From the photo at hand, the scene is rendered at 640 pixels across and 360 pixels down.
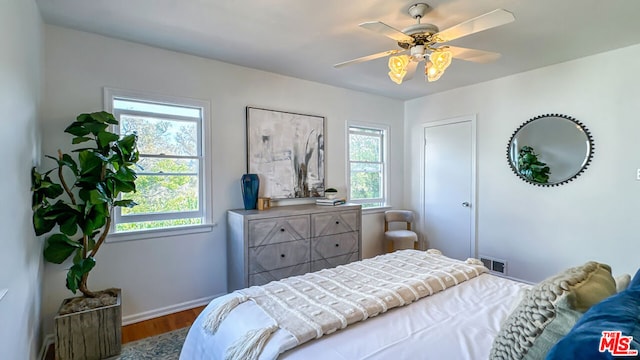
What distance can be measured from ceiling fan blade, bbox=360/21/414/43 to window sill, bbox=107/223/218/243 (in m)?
2.34

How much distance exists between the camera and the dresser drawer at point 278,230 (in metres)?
2.90

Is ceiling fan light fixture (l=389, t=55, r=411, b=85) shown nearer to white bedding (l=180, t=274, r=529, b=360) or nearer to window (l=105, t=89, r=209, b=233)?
white bedding (l=180, t=274, r=529, b=360)

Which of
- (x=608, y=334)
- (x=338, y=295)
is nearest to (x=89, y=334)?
(x=338, y=295)

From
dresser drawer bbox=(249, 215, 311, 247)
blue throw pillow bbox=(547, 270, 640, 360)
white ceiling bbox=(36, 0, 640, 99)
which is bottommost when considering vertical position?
dresser drawer bbox=(249, 215, 311, 247)

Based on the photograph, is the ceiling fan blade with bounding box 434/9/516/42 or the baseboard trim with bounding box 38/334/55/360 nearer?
the ceiling fan blade with bounding box 434/9/516/42

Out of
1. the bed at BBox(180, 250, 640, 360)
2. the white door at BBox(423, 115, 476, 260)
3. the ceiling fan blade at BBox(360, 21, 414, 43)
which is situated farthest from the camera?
the white door at BBox(423, 115, 476, 260)

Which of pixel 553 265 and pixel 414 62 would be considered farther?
pixel 553 265

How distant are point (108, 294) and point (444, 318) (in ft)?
7.90

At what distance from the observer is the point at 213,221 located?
3.12 m

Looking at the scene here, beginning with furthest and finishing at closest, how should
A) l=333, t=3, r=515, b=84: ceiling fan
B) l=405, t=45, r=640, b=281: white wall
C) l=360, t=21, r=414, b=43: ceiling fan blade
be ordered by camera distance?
l=405, t=45, r=640, b=281: white wall
l=333, t=3, r=515, b=84: ceiling fan
l=360, t=21, r=414, b=43: ceiling fan blade

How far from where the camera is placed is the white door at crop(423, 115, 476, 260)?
4.02 meters

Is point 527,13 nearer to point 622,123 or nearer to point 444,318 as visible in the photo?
point 622,123

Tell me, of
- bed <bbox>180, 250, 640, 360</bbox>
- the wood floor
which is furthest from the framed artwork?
bed <bbox>180, 250, 640, 360</bbox>

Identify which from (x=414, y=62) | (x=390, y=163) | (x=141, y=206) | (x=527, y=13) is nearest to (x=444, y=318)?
(x=414, y=62)
